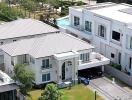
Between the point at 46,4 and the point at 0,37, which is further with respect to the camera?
the point at 46,4

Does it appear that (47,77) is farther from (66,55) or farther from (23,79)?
(23,79)

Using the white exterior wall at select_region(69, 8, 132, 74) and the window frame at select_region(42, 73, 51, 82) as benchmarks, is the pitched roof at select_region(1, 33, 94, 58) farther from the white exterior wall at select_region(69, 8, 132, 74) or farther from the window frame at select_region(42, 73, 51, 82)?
the white exterior wall at select_region(69, 8, 132, 74)

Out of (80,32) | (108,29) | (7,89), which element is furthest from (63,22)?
(7,89)

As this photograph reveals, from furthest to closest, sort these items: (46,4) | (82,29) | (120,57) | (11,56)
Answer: (46,4) < (82,29) < (120,57) < (11,56)

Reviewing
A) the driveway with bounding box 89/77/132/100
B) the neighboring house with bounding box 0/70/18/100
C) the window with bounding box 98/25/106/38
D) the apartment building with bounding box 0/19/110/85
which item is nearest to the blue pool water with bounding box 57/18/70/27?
the window with bounding box 98/25/106/38

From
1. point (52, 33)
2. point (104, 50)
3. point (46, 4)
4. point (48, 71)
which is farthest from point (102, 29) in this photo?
point (46, 4)

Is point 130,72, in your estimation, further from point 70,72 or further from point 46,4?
point 46,4
